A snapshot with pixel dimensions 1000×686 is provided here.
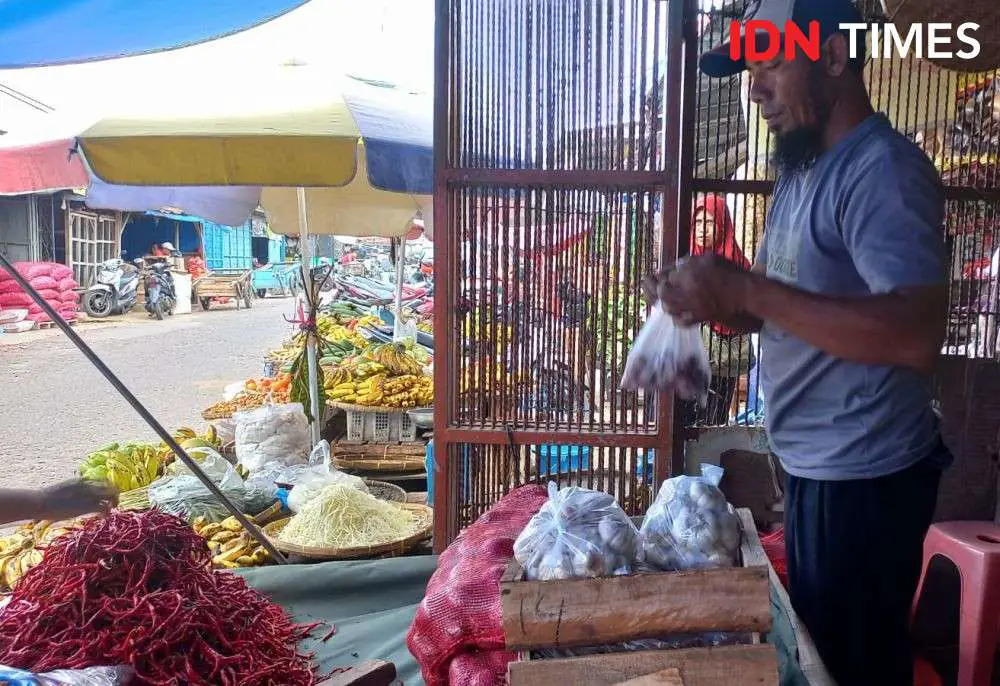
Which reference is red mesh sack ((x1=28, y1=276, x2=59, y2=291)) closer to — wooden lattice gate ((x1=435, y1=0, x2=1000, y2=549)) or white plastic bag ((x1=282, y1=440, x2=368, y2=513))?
white plastic bag ((x1=282, y1=440, x2=368, y2=513))

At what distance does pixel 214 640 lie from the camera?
7.91ft

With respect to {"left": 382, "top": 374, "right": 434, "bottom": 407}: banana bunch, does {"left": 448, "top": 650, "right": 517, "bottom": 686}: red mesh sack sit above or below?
above

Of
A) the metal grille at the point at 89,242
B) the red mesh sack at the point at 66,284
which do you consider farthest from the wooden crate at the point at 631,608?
the metal grille at the point at 89,242

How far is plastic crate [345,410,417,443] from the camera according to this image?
651 centimetres

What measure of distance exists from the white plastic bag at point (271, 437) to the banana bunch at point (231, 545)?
1.00m

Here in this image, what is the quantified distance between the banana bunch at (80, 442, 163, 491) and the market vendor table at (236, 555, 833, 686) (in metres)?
1.95

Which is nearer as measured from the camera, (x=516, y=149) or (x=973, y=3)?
(x=973, y=3)

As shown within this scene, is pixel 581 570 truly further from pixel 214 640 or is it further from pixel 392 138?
pixel 392 138

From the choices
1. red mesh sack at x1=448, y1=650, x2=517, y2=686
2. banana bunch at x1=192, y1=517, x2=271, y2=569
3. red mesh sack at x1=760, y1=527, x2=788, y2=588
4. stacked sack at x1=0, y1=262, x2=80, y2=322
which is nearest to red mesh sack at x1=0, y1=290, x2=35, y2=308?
stacked sack at x1=0, y1=262, x2=80, y2=322

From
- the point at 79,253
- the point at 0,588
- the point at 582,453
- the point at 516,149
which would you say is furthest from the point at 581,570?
the point at 79,253

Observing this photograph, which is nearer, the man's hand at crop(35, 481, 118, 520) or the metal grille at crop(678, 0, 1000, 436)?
the man's hand at crop(35, 481, 118, 520)

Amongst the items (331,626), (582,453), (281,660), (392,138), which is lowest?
(331,626)

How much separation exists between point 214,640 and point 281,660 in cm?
27

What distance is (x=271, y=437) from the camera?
557cm
